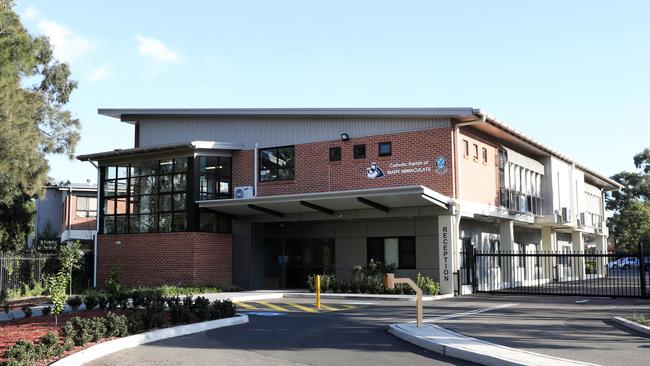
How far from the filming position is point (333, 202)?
2319cm

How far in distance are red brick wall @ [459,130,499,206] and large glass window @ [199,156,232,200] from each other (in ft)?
32.2

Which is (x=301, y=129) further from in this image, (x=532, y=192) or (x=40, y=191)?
(x=532, y=192)

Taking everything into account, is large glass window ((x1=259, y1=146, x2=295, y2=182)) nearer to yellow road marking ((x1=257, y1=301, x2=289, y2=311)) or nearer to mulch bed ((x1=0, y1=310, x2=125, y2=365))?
yellow road marking ((x1=257, y1=301, x2=289, y2=311))

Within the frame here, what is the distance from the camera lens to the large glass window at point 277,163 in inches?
1025

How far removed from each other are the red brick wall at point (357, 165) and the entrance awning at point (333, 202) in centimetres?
86

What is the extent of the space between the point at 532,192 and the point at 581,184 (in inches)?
331

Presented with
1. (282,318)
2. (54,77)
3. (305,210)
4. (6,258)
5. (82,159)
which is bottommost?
(282,318)

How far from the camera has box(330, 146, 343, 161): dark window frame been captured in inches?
976

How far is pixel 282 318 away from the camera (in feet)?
51.9

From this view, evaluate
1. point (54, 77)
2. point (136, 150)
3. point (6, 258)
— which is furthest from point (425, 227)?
point (54, 77)

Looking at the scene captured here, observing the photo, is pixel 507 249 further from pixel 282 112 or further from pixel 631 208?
pixel 631 208

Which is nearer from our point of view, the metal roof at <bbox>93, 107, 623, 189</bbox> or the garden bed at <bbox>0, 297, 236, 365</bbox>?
the garden bed at <bbox>0, 297, 236, 365</bbox>

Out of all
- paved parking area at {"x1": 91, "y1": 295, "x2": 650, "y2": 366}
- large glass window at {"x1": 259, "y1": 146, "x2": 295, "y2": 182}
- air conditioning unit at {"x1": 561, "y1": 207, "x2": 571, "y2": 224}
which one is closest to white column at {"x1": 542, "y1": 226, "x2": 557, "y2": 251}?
air conditioning unit at {"x1": 561, "y1": 207, "x2": 571, "y2": 224}

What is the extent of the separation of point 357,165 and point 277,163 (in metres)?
3.81
